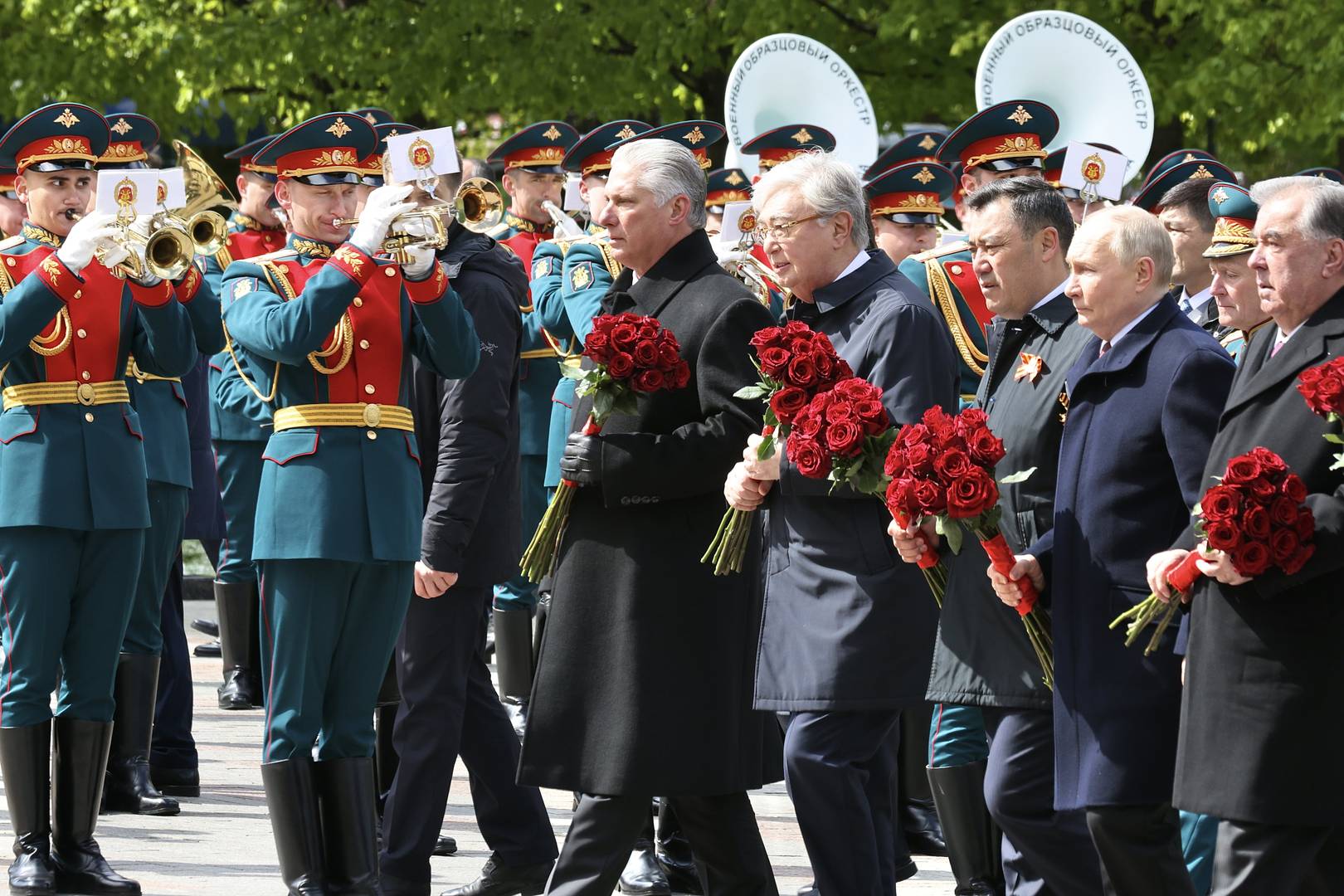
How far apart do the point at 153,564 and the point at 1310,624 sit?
15.7 feet

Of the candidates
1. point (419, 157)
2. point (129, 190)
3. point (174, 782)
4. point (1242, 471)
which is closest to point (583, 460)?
point (419, 157)

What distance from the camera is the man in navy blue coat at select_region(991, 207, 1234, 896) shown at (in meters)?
5.39

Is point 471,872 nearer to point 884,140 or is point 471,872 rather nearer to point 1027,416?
point 1027,416

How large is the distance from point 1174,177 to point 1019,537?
3.99m

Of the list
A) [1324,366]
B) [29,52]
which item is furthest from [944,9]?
[1324,366]

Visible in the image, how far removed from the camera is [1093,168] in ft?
31.0

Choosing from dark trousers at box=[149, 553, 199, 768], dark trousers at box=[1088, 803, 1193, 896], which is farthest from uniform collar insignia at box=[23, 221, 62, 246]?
dark trousers at box=[1088, 803, 1193, 896]

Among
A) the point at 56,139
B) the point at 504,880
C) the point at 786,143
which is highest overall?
the point at 786,143

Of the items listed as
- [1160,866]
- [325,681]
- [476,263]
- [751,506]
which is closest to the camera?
[1160,866]

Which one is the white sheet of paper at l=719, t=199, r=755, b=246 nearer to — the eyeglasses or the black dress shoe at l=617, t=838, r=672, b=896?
the black dress shoe at l=617, t=838, r=672, b=896

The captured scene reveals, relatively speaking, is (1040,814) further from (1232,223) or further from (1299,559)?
(1232,223)

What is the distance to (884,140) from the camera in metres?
20.5

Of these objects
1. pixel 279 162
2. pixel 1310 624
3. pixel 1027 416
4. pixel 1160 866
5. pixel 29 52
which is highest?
pixel 29 52

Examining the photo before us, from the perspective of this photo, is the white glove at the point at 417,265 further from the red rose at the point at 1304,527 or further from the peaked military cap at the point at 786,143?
the peaked military cap at the point at 786,143
